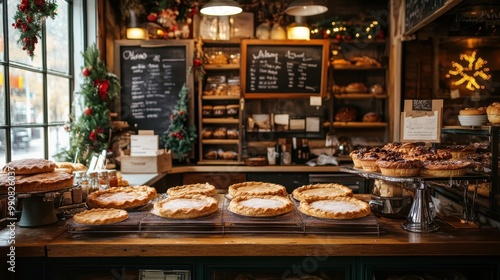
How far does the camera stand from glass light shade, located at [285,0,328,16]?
12.6 ft

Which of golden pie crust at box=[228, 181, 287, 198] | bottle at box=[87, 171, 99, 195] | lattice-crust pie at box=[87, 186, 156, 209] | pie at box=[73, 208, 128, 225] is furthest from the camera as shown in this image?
bottle at box=[87, 171, 99, 195]

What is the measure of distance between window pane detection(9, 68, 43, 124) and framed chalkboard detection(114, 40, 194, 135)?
146cm

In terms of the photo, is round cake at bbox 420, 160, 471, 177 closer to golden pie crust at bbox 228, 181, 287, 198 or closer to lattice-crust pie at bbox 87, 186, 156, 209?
golden pie crust at bbox 228, 181, 287, 198

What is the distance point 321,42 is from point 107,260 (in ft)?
12.3

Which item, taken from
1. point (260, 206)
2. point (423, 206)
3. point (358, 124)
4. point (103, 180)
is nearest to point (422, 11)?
point (358, 124)

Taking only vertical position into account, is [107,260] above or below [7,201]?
below

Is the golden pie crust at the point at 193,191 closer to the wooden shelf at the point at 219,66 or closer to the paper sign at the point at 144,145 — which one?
the paper sign at the point at 144,145

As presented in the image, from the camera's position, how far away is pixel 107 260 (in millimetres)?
2062

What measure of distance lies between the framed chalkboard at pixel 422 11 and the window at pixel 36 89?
3121mm

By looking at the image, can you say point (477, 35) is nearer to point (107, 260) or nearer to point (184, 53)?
point (184, 53)

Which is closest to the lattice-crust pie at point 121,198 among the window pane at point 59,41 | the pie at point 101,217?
the pie at point 101,217

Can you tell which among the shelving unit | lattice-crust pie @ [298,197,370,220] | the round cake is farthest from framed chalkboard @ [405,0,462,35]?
the shelving unit

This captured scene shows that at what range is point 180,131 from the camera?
193 inches

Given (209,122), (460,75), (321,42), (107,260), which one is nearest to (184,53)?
(209,122)
